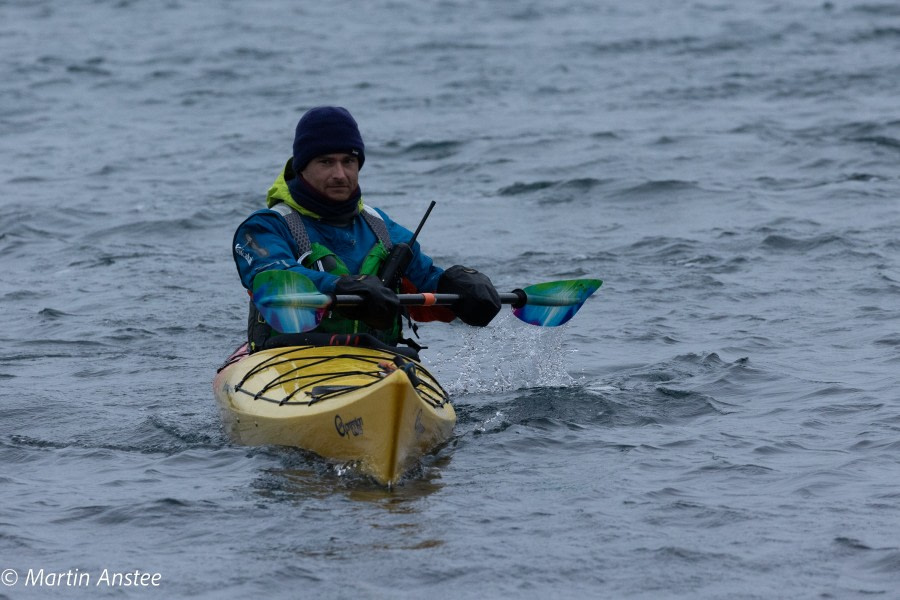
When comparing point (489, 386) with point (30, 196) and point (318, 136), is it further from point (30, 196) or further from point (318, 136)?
point (30, 196)

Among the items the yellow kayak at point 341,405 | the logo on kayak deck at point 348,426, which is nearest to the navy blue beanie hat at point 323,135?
the yellow kayak at point 341,405

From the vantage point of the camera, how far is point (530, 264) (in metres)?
10.5

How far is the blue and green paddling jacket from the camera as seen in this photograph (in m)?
6.28

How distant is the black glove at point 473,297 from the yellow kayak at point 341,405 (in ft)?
1.06

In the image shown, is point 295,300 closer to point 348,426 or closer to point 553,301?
point 348,426

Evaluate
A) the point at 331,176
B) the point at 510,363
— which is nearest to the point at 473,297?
the point at 331,176

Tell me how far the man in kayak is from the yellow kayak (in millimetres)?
241

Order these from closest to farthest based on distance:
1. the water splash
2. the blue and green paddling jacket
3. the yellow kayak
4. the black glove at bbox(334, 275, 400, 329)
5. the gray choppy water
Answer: the gray choppy water → the yellow kayak → the black glove at bbox(334, 275, 400, 329) → the blue and green paddling jacket → the water splash

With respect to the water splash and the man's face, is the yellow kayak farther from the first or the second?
the water splash

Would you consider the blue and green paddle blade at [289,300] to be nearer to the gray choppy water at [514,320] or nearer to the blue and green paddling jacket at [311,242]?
the blue and green paddling jacket at [311,242]

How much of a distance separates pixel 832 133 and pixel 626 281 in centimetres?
594

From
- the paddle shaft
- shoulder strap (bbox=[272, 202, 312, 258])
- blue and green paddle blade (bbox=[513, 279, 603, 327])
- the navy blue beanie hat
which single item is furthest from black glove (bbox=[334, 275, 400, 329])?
blue and green paddle blade (bbox=[513, 279, 603, 327])

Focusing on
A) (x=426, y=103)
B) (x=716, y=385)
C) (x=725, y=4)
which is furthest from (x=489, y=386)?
(x=725, y=4)

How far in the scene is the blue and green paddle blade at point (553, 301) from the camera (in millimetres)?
7141
